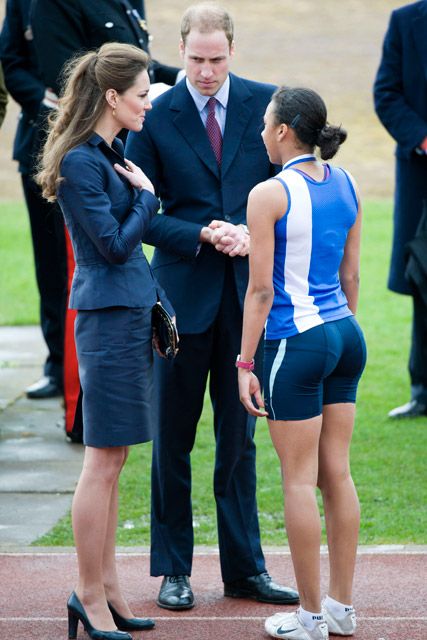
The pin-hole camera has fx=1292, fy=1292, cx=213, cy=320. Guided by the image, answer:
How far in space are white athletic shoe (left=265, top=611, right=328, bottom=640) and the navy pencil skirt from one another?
0.76m

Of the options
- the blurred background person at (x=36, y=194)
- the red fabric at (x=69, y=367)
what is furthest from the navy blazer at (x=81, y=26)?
the red fabric at (x=69, y=367)

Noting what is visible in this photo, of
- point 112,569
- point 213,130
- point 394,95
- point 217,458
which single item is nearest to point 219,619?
point 112,569

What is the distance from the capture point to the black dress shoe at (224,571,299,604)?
466 centimetres

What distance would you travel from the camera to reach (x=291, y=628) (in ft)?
13.7

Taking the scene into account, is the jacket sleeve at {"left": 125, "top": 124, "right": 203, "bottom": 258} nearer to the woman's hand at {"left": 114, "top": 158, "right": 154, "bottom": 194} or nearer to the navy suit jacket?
the navy suit jacket

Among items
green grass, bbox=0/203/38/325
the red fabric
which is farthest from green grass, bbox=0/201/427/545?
green grass, bbox=0/203/38/325

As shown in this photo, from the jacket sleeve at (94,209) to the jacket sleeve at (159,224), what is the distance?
0.40 metres

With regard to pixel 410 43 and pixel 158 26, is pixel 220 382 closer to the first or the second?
pixel 410 43

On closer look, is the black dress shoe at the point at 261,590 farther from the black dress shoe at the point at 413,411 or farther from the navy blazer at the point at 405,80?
the navy blazer at the point at 405,80

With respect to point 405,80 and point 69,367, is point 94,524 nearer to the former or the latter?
point 69,367

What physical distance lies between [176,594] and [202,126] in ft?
5.55

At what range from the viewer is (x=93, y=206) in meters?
4.04

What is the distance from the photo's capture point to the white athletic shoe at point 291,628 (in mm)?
4129

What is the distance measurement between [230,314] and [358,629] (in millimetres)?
1191
